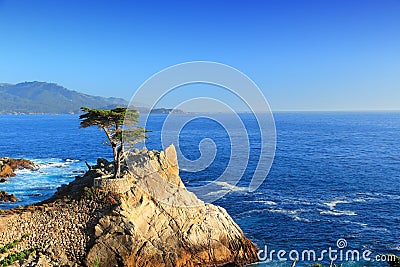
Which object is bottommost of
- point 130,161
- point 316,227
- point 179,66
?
point 316,227

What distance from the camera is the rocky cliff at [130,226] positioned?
82.7ft

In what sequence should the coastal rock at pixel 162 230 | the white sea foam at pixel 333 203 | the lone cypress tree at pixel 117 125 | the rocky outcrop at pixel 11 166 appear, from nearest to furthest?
1. the coastal rock at pixel 162 230
2. the lone cypress tree at pixel 117 125
3. the white sea foam at pixel 333 203
4. the rocky outcrop at pixel 11 166

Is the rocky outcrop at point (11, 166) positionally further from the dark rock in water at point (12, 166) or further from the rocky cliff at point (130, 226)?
the rocky cliff at point (130, 226)

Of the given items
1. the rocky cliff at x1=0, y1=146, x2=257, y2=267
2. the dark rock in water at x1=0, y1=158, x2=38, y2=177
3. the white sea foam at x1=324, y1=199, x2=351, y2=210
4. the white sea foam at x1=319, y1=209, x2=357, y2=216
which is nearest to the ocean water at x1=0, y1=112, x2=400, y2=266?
the white sea foam at x1=319, y1=209, x2=357, y2=216

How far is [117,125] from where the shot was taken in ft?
102

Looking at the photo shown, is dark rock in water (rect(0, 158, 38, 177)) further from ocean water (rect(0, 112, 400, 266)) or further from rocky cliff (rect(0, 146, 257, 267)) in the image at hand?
rocky cliff (rect(0, 146, 257, 267))

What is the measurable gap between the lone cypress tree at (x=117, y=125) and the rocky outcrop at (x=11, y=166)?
37570 millimetres

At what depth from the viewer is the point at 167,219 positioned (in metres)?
28.4

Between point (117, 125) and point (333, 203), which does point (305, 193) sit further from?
point (117, 125)

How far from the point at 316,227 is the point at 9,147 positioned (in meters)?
86.9

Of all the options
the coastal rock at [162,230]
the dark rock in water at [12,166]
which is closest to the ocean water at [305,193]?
the dark rock in water at [12,166]

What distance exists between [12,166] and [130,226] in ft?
161

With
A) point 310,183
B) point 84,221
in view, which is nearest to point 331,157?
point 310,183

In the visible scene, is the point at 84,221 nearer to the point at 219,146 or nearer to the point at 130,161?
the point at 130,161
